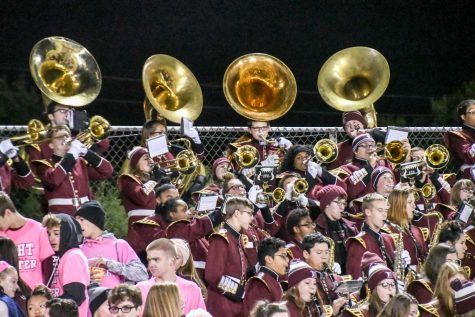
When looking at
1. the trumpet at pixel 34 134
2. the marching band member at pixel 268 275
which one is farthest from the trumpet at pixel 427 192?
the trumpet at pixel 34 134

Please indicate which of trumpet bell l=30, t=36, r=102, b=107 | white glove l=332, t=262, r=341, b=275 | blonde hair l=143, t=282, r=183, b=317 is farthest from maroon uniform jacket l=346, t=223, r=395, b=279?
blonde hair l=143, t=282, r=183, b=317

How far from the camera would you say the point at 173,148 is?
12.2 meters

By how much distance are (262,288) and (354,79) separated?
14.4 ft

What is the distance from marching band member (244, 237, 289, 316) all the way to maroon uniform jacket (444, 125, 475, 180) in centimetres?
369

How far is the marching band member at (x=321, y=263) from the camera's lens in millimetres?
10320

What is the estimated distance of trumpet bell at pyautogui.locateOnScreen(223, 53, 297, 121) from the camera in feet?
43.4

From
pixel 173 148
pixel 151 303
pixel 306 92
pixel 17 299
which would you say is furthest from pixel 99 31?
pixel 151 303

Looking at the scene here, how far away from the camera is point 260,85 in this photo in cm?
1347

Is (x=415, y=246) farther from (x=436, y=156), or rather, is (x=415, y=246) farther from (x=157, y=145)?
(x=157, y=145)

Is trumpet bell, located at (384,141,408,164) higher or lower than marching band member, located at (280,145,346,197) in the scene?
higher

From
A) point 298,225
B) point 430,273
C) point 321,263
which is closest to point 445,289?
point 430,273

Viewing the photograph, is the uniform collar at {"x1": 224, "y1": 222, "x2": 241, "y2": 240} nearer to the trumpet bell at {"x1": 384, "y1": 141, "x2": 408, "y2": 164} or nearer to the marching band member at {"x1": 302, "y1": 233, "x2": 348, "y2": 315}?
the marching band member at {"x1": 302, "y1": 233, "x2": 348, "y2": 315}

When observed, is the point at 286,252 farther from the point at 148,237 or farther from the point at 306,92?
the point at 306,92

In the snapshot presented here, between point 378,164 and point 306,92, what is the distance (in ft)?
14.4
